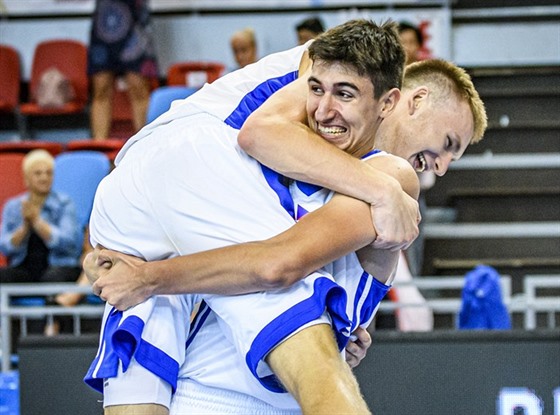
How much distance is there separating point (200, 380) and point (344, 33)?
2.96 ft

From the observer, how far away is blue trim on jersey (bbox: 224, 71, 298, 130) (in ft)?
9.00

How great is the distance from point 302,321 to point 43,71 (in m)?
6.91

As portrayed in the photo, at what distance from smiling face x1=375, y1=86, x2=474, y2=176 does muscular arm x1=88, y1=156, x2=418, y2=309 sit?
1.75 ft

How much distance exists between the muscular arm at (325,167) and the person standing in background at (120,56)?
5.52 meters

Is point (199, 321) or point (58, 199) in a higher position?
point (58, 199)

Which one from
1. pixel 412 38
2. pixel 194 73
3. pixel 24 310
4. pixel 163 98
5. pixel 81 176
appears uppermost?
pixel 194 73

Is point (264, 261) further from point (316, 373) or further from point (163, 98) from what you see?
point (163, 98)

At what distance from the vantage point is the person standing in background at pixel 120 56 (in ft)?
26.2

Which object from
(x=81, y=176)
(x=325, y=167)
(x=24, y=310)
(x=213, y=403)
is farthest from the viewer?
(x=81, y=176)

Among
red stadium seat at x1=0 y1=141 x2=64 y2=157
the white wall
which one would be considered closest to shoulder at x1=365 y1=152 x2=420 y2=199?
red stadium seat at x1=0 y1=141 x2=64 y2=157

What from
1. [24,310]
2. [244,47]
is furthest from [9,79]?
[24,310]

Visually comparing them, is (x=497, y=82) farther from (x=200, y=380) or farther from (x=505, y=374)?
(x=200, y=380)

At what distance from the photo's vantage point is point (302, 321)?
7.89ft

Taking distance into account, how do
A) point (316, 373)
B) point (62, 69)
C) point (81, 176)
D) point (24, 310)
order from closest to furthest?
point (316, 373), point (24, 310), point (81, 176), point (62, 69)
